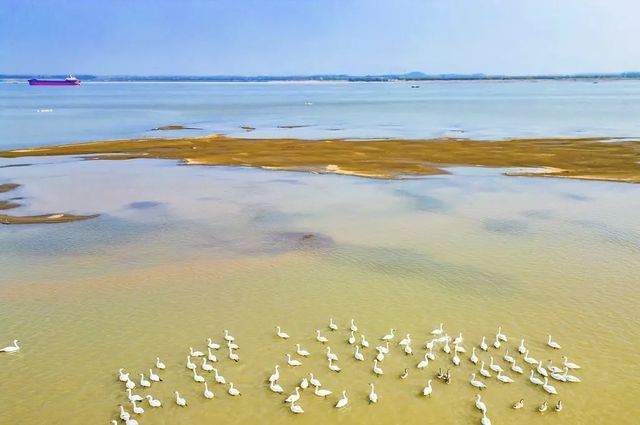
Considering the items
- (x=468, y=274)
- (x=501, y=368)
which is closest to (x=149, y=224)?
(x=468, y=274)

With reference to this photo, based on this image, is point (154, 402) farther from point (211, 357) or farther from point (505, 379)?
point (505, 379)

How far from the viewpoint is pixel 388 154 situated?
4131cm

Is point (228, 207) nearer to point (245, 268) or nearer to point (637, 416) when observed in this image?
point (245, 268)

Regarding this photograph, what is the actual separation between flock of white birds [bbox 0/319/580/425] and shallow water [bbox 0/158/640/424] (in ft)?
0.58

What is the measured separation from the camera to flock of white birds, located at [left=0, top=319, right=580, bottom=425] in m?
11.5

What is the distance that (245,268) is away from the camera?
18.8 m

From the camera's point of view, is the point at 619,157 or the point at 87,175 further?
the point at 619,157

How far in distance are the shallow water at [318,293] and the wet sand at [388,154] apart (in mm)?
5611

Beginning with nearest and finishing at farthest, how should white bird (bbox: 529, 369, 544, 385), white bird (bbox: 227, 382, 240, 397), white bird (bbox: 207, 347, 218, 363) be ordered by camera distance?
white bird (bbox: 227, 382, 240, 397)
white bird (bbox: 529, 369, 544, 385)
white bird (bbox: 207, 347, 218, 363)

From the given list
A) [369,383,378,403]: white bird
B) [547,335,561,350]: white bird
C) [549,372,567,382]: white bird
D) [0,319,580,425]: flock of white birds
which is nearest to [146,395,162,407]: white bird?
[0,319,580,425]: flock of white birds

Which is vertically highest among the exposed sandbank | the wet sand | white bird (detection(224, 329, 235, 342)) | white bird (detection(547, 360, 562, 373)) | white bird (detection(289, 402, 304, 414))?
the wet sand

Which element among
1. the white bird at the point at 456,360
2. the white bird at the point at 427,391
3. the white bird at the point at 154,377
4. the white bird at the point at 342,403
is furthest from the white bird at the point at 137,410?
the white bird at the point at 456,360

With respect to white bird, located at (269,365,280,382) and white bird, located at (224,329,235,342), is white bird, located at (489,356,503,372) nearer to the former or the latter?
white bird, located at (269,365,280,382)

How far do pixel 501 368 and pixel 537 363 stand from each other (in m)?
0.86
